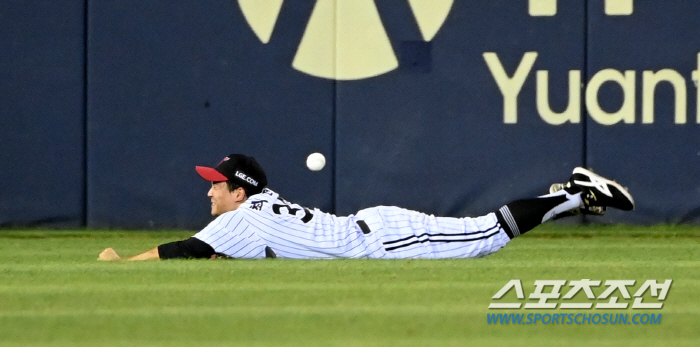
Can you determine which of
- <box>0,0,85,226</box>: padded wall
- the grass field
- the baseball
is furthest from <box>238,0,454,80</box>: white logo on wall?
the grass field

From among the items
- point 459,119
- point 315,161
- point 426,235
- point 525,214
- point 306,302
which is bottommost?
point 306,302

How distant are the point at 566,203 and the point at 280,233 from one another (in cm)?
155

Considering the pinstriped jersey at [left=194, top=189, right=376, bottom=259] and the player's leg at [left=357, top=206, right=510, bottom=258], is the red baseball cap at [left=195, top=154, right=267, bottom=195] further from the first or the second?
the player's leg at [left=357, top=206, right=510, bottom=258]

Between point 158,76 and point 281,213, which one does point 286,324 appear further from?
point 158,76

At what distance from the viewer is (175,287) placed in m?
5.10

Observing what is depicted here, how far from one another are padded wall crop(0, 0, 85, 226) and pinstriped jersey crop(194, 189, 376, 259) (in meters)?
3.87

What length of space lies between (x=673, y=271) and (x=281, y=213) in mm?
1982

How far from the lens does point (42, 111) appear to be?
983 cm

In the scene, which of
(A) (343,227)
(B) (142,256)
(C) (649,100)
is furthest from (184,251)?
(C) (649,100)

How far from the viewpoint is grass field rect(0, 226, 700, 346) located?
3.99 metres

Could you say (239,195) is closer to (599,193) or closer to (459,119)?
(599,193)

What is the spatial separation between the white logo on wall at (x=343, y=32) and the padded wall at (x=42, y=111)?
1505 millimetres

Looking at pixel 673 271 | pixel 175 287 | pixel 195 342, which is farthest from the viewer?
pixel 673 271

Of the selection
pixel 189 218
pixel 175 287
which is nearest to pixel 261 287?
pixel 175 287
